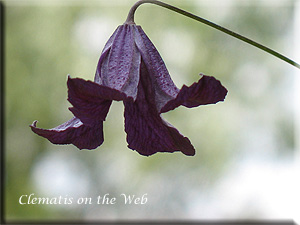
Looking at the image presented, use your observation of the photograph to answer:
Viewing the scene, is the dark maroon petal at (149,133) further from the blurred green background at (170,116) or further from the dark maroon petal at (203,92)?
the blurred green background at (170,116)

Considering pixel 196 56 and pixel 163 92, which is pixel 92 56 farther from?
pixel 163 92

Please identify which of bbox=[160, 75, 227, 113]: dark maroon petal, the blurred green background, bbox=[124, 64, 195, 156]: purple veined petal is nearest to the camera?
bbox=[160, 75, 227, 113]: dark maroon petal

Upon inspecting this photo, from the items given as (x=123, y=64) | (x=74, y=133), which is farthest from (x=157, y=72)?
(x=74, y=133)

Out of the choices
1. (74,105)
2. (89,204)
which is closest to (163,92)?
(74,105)

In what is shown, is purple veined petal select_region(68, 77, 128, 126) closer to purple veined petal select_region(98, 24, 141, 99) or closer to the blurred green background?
purple veined petal select_region(98, 24, 141, 99)

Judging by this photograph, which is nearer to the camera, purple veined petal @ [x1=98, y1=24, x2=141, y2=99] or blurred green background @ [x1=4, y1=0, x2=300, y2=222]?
purple veined petal @ [x1=98, y1=24, x2=141, y2=99]

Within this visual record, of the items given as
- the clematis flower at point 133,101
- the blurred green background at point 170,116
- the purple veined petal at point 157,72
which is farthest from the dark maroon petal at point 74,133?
the blurred green background at point 170,116

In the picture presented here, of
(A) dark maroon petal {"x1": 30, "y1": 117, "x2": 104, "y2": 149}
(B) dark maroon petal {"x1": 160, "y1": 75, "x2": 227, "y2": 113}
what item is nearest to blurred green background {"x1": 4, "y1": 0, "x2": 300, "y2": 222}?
(A) dark maroon petal {"x1": 30, "y1": 117, "x2": 104, "y2": 149}

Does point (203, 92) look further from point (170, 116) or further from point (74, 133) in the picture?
point (170, 116)
